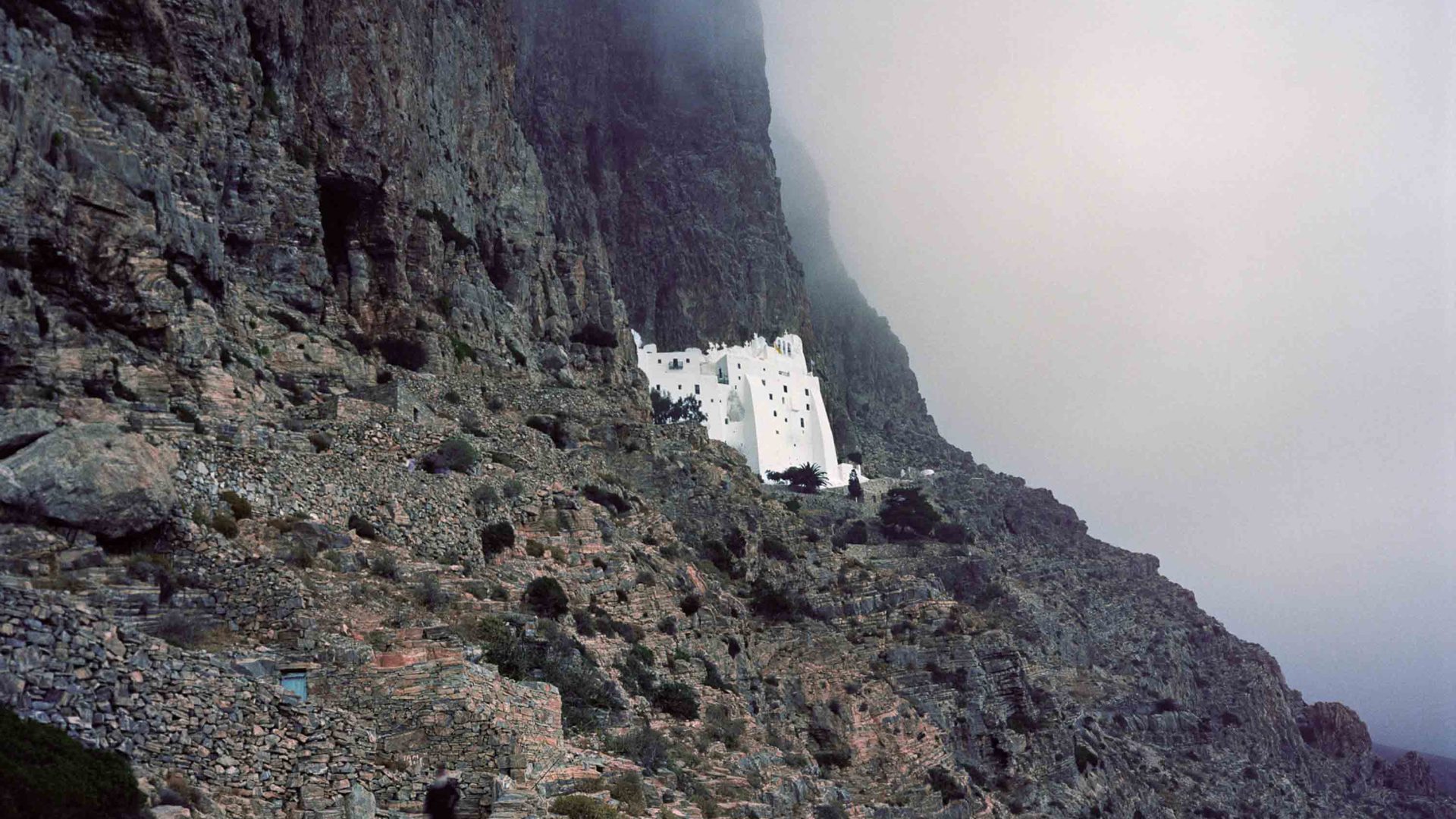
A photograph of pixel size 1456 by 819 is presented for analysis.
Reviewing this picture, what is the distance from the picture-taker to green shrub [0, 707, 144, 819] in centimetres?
950

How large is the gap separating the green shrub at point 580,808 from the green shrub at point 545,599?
31.1 ft

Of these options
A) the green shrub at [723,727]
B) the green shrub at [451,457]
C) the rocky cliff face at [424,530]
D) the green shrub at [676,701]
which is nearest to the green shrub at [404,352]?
the rocky cliff face at [424,530]

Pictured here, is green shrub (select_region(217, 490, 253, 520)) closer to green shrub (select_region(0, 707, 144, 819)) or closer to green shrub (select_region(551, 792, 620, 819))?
green shrub (select_region(551, 792, 620, 819))

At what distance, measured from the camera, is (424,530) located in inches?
1024

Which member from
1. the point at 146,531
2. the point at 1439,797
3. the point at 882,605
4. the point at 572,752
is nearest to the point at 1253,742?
the point at 1439,797

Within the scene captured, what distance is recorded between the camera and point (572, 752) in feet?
59.9

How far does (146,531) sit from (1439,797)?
83629 mm

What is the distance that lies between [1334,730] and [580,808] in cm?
7581

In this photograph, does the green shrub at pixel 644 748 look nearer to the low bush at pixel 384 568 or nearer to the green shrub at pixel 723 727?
the green shrub at pixel 723 727

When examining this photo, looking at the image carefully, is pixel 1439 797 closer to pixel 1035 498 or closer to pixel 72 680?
pixel 1035 498

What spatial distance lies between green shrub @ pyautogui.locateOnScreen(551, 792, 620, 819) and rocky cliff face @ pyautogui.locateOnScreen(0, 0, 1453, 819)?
0.85 feet

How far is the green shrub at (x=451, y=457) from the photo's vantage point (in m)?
29.4

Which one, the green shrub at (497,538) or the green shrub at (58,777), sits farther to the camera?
the green shrub at (497,538)

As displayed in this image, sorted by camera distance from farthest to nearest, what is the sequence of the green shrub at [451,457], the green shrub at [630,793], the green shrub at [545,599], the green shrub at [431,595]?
1. the green shrub at [451,457]
2. the green shrub at [545,599]
3. the green shrub at [431,595]
4. the green shrub at [630,793]
